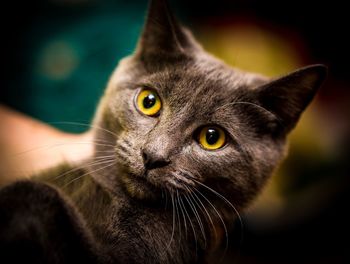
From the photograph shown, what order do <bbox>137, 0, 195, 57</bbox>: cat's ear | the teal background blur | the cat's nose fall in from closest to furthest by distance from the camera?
the cat's nose < <bbox>137, 0, 195, 57</bbox>: cat's ear < the teal background blur

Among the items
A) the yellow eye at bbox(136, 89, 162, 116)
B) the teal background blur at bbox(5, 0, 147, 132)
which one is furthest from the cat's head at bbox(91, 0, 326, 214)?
the teal background blur at bbox(5, 0, 147, 132)

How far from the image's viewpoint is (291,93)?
1117mm

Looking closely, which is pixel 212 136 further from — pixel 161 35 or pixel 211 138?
pixel 161 35

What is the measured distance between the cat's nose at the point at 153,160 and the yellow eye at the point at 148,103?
18cm

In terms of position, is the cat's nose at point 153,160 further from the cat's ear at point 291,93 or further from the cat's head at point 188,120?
the cat's ear at point 291,93

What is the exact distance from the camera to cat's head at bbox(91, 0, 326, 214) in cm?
A: 97

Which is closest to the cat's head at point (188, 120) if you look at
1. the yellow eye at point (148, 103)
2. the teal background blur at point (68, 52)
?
the yellow eye at point (148, 103)

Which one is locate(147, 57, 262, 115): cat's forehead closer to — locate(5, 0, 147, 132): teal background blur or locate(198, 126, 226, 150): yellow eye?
locate(198, 126, 226, 150): yellow eye

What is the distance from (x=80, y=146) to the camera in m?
1.73

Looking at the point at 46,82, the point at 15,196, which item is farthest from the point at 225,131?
the point at 46,82

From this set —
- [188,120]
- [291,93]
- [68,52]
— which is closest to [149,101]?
[188,120]

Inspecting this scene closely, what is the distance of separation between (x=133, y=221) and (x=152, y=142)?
0.22 m

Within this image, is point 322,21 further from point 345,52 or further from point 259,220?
point 259,220

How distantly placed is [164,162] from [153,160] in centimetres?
3
